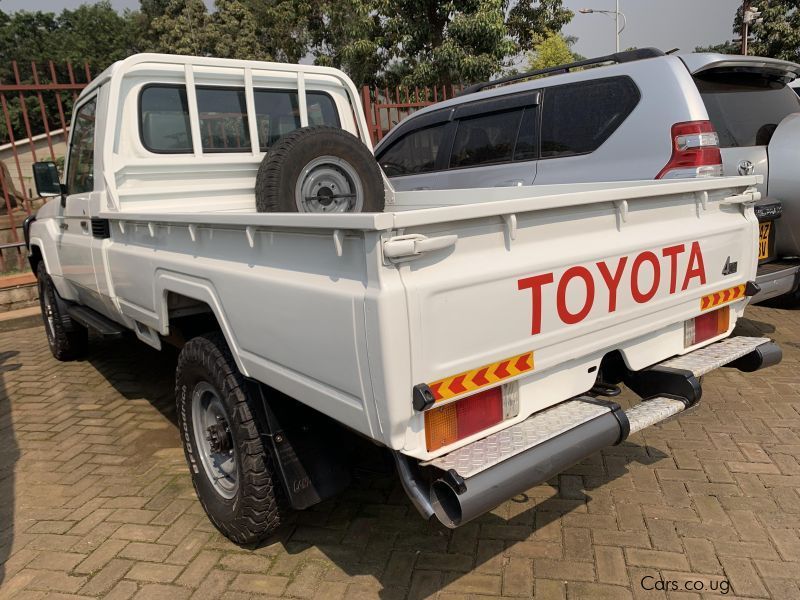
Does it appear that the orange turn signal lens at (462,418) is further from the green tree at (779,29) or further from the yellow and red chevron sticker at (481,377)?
the green tree at (779,29)

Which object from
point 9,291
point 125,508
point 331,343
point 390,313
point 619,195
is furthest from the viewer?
point 9,291

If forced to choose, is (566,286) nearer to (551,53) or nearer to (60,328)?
(60,328)

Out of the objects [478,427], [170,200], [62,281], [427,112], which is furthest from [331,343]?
[427,112]

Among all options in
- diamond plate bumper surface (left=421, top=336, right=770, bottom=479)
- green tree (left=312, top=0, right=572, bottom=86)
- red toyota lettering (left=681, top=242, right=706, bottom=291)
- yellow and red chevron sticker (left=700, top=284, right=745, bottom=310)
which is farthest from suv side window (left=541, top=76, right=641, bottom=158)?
green tree (left=312, top=0, right=572, bottom=86)

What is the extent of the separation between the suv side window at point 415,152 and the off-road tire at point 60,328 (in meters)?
3.30

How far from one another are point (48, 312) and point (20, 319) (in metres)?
1.78

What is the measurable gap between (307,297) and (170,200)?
2.31 metres

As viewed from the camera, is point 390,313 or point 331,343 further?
point 331,343

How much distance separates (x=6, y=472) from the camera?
3.49 meters

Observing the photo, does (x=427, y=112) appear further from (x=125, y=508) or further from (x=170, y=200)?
(x=125, y=508)

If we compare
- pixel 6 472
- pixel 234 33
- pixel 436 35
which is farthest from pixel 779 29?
pixel 6 472

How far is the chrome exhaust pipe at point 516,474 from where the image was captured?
170 cm

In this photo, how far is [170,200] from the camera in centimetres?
371

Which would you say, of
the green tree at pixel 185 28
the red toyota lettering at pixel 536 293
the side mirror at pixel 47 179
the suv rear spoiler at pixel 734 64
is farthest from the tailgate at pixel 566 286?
the green tree at pixel 185 28
